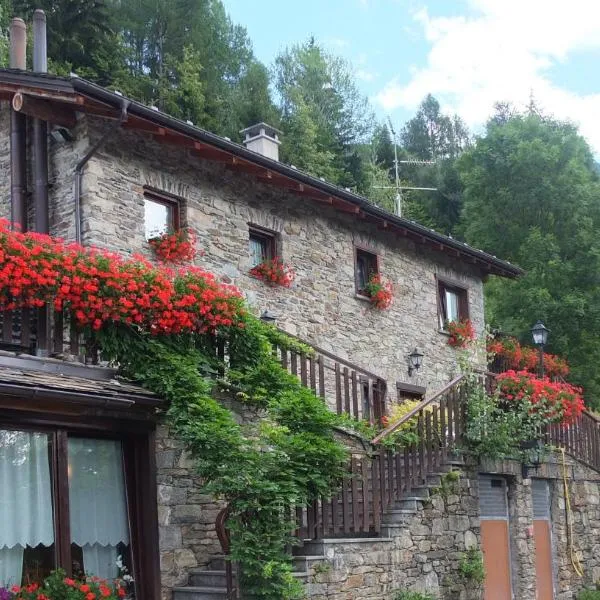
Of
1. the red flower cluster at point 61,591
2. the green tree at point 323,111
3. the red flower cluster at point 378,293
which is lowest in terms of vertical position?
the red flower cluster at point 61,591

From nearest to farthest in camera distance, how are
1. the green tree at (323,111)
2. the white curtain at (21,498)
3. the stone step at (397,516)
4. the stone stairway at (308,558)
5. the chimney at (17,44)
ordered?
the white curtain at (21,498)
the stone stairway at (308,558)
the stone step at (397,516)
the chimney at (17,44)
the green tree at (323,111)

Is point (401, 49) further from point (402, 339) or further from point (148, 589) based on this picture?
point (148, 589)

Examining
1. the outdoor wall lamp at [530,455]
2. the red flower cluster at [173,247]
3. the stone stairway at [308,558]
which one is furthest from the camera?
the outdoor wall lamp at [530,455]

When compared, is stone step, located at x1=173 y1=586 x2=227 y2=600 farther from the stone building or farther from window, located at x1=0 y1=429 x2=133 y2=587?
window, located at x1=0 y1=429 x2=133 y2=587

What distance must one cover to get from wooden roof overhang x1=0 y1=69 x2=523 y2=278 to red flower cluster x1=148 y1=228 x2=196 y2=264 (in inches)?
49.6

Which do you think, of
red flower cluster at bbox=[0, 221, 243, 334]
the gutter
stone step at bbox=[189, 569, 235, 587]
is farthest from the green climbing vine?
stone step at bbox=[189, 569, 235, 587]

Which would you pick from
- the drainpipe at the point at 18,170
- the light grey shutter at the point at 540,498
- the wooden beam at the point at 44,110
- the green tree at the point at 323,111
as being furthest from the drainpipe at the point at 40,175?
the green tree at the point at 323,111

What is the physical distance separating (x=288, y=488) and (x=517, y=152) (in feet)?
60.0

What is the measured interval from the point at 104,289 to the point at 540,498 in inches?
339

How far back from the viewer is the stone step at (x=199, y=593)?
8.96 m

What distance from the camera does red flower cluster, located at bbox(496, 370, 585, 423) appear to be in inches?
520

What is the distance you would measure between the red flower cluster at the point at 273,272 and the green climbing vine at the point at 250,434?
332 centimetres

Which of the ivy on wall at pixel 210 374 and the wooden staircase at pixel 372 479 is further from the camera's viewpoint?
the wooden staircase at pixel 372 479

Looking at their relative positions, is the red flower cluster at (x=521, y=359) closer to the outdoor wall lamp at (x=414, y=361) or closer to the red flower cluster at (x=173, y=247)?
the outdoor wall lamp at (x=414, y=361)
